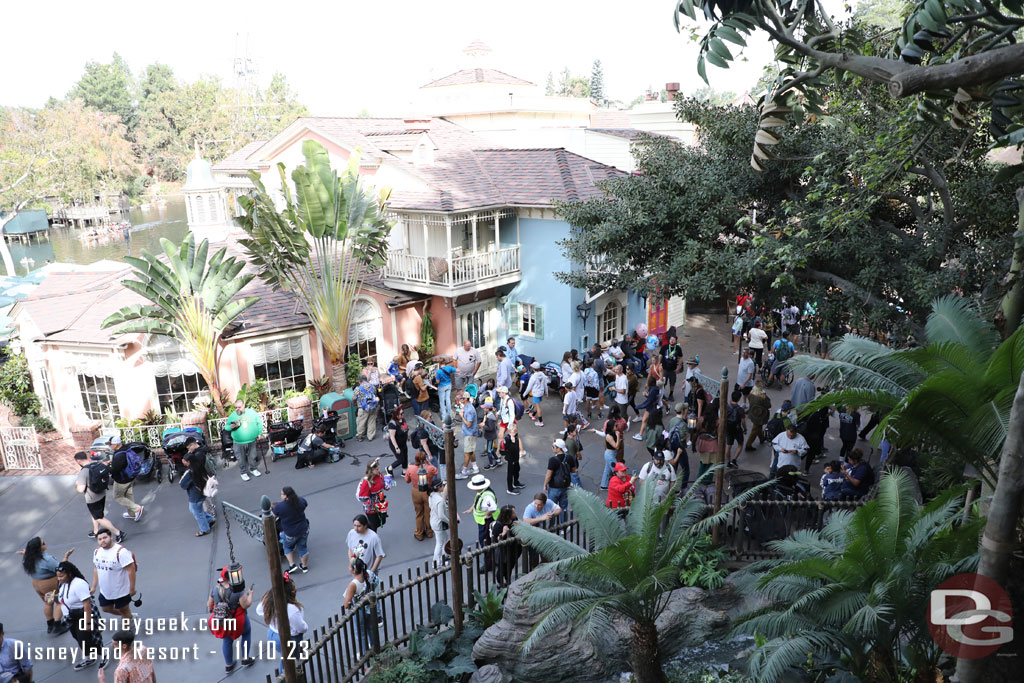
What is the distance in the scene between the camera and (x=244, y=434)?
12.5m

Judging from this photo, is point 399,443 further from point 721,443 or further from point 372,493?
point 721,443

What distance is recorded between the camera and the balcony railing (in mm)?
17109

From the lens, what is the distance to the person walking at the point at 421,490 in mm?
9977

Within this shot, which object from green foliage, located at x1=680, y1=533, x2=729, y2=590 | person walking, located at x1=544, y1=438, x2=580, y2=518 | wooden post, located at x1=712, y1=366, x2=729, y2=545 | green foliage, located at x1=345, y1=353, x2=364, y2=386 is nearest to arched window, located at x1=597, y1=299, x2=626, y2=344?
green foliage, located at x1=345, y1=353, x2=364, y2=386

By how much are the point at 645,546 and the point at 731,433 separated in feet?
21.0

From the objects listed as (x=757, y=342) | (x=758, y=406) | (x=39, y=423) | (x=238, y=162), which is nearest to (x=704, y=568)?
(x=758, y=406)

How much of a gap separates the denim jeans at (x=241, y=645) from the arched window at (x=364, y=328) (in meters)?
9.68

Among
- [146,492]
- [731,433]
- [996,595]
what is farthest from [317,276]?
[996,595]

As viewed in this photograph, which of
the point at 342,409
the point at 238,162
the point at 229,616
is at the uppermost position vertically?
the point at 238,162

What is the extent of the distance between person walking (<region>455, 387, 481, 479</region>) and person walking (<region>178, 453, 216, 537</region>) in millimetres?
4425

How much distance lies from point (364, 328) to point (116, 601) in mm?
9920

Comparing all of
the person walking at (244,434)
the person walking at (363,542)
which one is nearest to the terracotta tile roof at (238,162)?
the person walking at (244,434)

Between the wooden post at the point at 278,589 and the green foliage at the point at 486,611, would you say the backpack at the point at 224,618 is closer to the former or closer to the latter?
the wooden post at the point at 278,589

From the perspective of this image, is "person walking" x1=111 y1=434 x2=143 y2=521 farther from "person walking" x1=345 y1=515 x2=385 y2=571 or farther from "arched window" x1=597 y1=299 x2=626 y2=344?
"arched window" x1=597 y1=299 x2=626 y2=344
